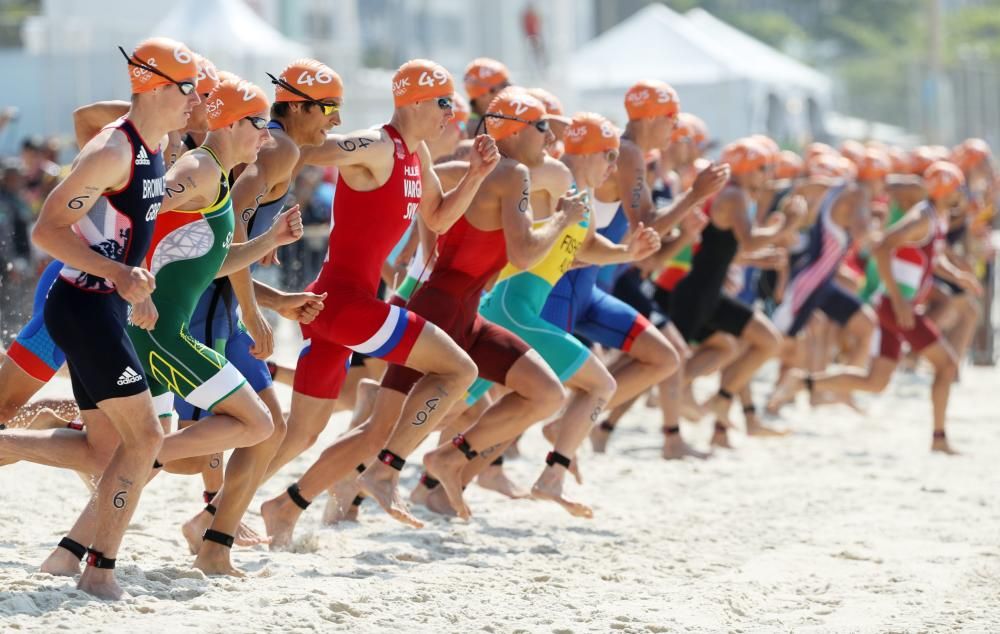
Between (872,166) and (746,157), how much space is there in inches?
99.5

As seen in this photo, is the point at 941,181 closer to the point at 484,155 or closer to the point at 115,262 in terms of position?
the point at 484,155

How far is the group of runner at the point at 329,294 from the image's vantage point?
15.0 ft

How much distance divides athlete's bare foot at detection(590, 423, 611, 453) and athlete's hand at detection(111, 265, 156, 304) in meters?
5.30

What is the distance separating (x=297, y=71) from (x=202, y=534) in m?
1.75

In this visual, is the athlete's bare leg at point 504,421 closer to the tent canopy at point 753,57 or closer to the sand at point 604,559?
the sand at point 604,559

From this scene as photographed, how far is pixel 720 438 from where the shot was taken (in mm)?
9781

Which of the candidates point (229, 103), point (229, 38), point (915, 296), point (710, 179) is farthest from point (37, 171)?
point (229, 103)

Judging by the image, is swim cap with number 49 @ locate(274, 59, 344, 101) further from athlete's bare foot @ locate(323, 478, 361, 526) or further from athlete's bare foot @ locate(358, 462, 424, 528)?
athlete's bare foot @ locate(323, 478, 361, 526)

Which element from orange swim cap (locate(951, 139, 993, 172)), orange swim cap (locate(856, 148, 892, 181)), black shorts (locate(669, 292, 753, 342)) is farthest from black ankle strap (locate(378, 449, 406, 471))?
orange swim cap (locate(951, 139, 993, 172))

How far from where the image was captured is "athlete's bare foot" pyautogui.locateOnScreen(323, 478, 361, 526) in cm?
655

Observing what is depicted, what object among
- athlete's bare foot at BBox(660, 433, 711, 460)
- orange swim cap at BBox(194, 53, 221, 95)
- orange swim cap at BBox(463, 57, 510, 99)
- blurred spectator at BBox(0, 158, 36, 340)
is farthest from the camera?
blurred spectator at BBox(0, 158, 36, 340)

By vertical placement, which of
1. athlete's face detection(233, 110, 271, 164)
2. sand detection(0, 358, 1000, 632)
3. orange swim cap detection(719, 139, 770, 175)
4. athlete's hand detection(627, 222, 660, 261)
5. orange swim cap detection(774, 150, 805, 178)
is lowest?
sand detection(0, 358, 1000, 632)

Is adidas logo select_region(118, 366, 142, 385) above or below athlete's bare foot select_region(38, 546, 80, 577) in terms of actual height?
above

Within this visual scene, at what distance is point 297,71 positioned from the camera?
5.51 m
